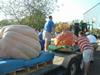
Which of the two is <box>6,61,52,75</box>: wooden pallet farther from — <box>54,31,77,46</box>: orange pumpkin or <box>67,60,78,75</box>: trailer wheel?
<box>54,31,77,46</box>: orange pumpkin

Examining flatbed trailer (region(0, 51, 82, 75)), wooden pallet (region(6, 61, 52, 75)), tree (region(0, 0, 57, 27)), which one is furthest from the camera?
tree (region(0, 0, 57, 27))

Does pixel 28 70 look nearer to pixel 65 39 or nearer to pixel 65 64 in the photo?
pixel 65 64

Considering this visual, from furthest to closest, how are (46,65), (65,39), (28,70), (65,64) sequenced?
(65,39) → (65,64) → (46,65) → (28,70)

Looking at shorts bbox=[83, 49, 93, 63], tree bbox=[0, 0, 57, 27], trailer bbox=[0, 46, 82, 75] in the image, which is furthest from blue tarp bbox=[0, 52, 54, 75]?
tree bbox=[0, 0, 57, 27]

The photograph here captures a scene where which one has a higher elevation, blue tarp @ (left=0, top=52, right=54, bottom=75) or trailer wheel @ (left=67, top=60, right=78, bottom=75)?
blue tarp @ (left=0, top=52, right=54, bottom=75)

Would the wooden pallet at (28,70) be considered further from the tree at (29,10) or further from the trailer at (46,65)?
the tree at (29,10)

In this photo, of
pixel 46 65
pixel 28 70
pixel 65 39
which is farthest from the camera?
pixel 65 39

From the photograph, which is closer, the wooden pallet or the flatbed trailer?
the flatbed trailer

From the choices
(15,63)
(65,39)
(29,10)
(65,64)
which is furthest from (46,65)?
(29,10)

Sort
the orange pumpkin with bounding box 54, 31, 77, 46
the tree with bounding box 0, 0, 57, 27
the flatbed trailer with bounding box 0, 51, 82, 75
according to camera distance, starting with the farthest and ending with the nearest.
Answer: the tree with bounding box 0, 0, 57, 27 → the orange pumpkin with bounding box 54, 31, 77, 46 → the flatbed trailer with bounding box 0, 51, 82, 75

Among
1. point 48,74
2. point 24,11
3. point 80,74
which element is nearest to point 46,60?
point 48,74

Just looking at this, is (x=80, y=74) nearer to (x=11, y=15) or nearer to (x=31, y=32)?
(x=31, y=32)

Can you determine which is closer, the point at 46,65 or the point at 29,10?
the point at 46,65

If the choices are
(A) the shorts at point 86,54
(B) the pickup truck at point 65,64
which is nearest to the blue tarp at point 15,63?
(B) the pickup truck at point 65,64
